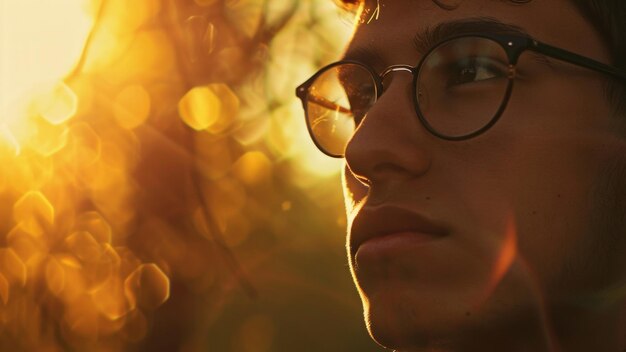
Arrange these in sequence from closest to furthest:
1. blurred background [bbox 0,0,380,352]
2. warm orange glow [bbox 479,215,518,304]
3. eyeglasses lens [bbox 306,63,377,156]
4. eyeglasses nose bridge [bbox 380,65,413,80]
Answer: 1. warm orange glow [bbox 479,215,518,304]
2. eyeglasses nose bridge [bbox 380,65,413,80]
3. eyeglasses lens [bbox 306,63,377,156]
4. blurred background [bbox 0,0,380,352]

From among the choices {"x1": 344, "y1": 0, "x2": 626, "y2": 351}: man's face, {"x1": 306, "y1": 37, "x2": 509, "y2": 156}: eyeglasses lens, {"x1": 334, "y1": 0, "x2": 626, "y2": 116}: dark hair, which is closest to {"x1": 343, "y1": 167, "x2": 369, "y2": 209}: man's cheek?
{"x1": 344, "y1": 0, "x2": 626, "y2": 351}: man's face

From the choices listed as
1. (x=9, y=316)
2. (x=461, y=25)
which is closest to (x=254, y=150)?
(x=9, y=316)

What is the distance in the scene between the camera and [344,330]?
33.1 feet

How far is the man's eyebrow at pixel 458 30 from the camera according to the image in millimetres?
3018

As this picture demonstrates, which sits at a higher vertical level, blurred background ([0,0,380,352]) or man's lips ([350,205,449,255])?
man's lips ([350,205,449,255])

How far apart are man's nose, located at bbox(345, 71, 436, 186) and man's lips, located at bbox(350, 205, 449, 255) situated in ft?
0.37

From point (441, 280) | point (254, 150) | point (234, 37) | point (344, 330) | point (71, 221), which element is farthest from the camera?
point (344, 330)

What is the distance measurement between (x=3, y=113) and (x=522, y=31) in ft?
12.0

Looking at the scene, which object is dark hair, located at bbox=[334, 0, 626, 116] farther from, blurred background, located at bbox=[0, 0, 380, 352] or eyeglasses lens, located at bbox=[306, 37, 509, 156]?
blurred background, located at bbox=[0, 0, 380, 352]

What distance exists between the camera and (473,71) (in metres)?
2.99

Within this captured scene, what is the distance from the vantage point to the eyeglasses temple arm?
295cm

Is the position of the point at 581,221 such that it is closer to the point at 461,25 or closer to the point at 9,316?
the point at 461,25

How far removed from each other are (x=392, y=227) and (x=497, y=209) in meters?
0.34

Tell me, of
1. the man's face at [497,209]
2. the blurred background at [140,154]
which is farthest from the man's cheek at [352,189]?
the blurred background at [140,154]
